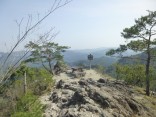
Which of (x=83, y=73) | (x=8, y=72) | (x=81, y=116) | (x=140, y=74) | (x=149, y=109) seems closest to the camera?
(x=8, y=72)

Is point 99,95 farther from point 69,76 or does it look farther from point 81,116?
point 69,76

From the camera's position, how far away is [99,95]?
13812 mm

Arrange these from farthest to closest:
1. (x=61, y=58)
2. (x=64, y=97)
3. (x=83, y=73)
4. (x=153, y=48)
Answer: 1. (x=61, y=58)
2. (x=83, y=73)
3. (x=153, y=48)
4. (x=64, y=97)

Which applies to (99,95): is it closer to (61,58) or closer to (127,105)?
(127,105)

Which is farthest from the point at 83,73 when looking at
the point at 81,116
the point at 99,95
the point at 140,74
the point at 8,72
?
the point at 8,72

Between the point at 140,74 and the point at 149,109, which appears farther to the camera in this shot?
the point at 140,74

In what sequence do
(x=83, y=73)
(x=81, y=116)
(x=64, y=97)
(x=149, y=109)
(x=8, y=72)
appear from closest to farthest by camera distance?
(x=8, y=72), (x=81, y=116), (x=149, y=109), (x=64, y=97), (x=83, y=73)

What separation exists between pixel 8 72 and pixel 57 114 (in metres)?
9.75

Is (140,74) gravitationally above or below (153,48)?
below

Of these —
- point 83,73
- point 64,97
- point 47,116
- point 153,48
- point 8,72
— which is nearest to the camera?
point 8,72

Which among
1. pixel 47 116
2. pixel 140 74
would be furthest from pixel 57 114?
pixel 140 74

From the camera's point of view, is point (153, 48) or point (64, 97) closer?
point (64, 97)

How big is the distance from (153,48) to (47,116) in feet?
35.5

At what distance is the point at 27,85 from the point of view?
68.4 ft
